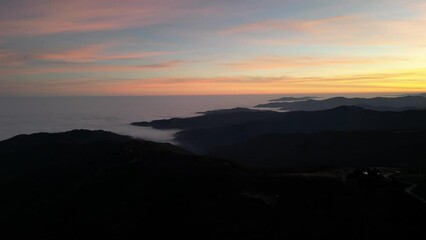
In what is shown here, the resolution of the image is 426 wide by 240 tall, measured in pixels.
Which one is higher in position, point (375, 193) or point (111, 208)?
point (375, 193)

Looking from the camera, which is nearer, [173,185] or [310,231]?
[310,231]

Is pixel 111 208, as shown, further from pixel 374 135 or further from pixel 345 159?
pixel 374 135

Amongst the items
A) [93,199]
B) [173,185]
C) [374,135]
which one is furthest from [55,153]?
[374,135]

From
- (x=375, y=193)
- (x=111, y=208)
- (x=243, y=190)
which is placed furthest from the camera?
(x=111, y=208)

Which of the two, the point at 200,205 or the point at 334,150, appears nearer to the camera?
the point at 200,205

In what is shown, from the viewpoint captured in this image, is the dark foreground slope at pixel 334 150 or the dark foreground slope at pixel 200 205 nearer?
the dark foreground slope at pixel 200 205

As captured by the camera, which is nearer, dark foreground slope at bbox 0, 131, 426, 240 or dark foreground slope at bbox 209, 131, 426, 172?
dark foreground slope at bbox 0, 131, 426, 240

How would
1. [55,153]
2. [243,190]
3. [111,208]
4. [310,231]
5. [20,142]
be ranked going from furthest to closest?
[20,142]
[55,153]
[111,208]
[243,190]
[310,231]

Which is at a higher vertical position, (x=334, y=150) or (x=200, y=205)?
(x=200, y=205)
